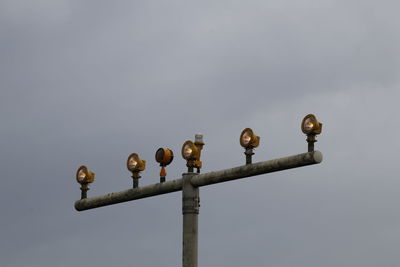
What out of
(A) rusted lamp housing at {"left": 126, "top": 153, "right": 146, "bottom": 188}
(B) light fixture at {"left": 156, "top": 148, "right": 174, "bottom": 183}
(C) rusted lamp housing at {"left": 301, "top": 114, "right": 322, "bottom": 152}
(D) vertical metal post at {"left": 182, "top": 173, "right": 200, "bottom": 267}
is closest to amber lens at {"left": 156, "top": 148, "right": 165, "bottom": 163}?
(B) light fixture at {"left": 156, "top": 148, "right": 174, "bottom": 183}

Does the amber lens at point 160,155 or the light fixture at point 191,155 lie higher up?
the amber lens at point 160,155

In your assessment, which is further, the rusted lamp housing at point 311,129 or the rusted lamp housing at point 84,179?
the rusted lamp housing at point 84,179

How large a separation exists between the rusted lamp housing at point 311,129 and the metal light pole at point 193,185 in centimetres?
5

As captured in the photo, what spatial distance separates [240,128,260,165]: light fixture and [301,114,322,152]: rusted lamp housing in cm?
115

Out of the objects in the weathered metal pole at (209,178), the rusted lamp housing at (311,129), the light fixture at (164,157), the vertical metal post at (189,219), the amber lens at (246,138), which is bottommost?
the vertical metal post at (189,219)

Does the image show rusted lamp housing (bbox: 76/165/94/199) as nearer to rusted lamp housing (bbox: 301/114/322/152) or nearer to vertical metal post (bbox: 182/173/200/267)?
vertical metal post (bbox: 182/173/200/267)

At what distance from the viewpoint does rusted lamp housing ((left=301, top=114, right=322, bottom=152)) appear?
16219mm

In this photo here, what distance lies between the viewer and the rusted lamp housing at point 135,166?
19594 millimetres

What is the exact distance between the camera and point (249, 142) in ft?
56.6

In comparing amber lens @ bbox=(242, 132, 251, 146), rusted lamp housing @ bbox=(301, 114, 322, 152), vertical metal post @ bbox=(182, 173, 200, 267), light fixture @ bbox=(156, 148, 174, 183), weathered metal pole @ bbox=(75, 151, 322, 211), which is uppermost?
light fixture @ bbox=(156, 148, 174, 183)

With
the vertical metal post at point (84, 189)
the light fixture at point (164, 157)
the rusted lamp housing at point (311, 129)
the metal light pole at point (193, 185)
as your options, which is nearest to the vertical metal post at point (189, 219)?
the metal light pole at point (193, 185)

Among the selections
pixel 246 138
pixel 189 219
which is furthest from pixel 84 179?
pixel 246 138

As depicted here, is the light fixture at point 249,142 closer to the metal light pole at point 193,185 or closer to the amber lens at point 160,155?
the metal light pole at point 193,185

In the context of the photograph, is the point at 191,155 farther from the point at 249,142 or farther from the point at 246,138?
the point at 249,142
